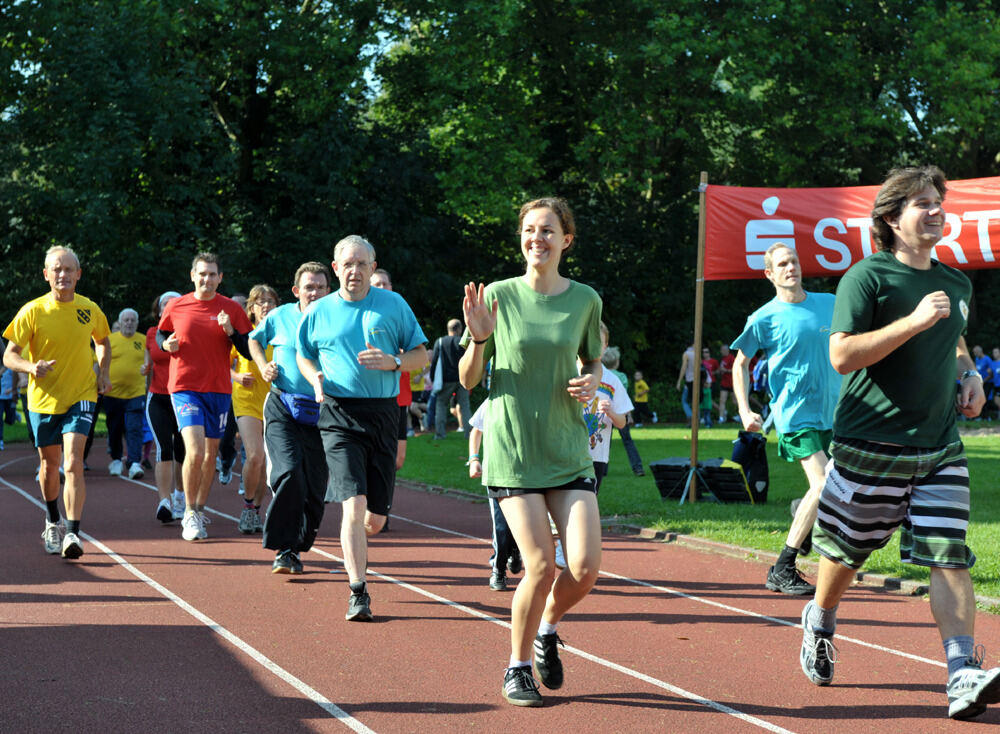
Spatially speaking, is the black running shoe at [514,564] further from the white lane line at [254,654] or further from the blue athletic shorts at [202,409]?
the blue athletic shorts at [202,409]

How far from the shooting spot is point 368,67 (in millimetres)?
33688

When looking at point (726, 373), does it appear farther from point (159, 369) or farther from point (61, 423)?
point (61, 423)

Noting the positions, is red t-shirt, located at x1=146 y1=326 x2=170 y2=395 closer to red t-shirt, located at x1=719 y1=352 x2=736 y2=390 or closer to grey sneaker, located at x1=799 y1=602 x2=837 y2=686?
grey sneaker, located at x1=799 y1=602 x2=837 y2=686

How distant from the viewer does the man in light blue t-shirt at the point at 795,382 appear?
7949 millimetres

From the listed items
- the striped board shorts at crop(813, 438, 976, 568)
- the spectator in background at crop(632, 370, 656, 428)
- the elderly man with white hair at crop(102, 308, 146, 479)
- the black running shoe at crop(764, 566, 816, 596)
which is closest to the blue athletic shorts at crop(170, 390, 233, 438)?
the black running shoe at crop(764, 566, 816, 596)

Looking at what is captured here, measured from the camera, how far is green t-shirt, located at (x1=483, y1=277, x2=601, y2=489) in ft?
17.1

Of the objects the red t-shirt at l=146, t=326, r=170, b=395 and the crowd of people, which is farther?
the red t-shirt at l=146, t=326, r=170, b=395

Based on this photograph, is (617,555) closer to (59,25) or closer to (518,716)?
(518,716)

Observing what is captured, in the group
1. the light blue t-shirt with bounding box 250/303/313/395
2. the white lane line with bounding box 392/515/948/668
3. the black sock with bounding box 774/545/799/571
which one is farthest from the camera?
the light blue t-shirt with bounding box 250/303/313/395

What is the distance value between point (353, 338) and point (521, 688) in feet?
8.90

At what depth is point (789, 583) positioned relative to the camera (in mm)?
8062

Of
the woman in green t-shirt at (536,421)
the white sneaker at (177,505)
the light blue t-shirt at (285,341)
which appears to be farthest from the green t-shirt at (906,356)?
the white sneaker at (177,505)

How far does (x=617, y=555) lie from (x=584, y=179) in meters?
27.5

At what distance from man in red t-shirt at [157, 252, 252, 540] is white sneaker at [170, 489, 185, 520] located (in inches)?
40.6
